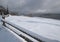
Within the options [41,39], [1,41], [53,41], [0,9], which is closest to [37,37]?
[41,39]

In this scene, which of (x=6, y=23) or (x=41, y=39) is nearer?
(x=41, y=39)

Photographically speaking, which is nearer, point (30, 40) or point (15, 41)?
point (30, 40)

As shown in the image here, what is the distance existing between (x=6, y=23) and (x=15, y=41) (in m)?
6.37

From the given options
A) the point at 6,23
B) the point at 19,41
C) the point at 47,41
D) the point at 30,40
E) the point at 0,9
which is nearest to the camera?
the point at 47,41

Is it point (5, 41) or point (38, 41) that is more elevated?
point (38, 41)

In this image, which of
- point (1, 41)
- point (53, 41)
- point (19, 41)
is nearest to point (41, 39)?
point (53, 41)

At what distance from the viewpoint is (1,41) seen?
727 centimetres

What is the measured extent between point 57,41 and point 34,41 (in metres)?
0.93

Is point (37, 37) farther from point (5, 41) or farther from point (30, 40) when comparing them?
point (5, 41)

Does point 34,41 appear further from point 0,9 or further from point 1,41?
point 0,9

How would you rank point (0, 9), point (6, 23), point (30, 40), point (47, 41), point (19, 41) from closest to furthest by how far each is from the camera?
point (47, 41) < point (30, 40) < point (19, 41) < point (6, 23) < point (0, 9)

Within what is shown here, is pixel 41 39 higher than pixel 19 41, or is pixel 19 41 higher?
pixel 41 39

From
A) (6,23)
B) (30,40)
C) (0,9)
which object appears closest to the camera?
(30,40)

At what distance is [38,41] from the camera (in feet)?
17.2
